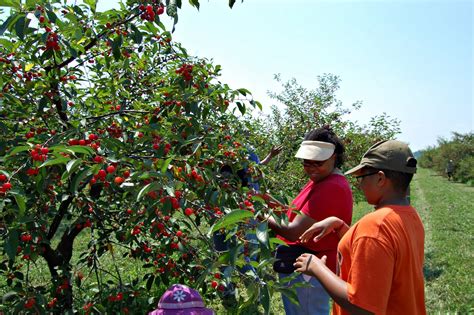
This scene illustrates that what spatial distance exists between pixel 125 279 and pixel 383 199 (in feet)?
13.7

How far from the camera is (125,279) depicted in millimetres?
5215

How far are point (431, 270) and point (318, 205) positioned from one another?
4856 millimetres

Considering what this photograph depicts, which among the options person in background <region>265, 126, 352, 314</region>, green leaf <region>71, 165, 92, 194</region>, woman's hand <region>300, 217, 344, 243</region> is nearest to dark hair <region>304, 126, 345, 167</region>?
person in background <region>265, 126, 352, 314</region>

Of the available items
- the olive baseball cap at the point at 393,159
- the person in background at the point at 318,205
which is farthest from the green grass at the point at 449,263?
the olive baseball cap at the point at 393,159

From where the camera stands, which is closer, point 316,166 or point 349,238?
point 349,238

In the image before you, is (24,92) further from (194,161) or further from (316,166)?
(316,166)

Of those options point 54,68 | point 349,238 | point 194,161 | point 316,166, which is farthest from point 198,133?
point 349,238

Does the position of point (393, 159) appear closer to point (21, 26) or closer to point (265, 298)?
point (265, 298)

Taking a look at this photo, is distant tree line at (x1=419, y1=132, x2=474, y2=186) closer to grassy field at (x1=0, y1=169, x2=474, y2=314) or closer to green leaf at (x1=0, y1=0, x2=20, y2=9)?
grassy field at (x1=0, y1=169, x2=474, y2=314)

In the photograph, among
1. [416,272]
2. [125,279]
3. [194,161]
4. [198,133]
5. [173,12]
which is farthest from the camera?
[125,279]

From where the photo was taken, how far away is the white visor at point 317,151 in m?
2.42

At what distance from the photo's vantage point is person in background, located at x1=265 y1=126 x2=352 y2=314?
2354 mm

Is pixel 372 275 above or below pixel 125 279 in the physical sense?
above

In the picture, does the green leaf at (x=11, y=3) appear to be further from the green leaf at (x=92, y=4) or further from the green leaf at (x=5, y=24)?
the green leaf at (x=92, y=4)
